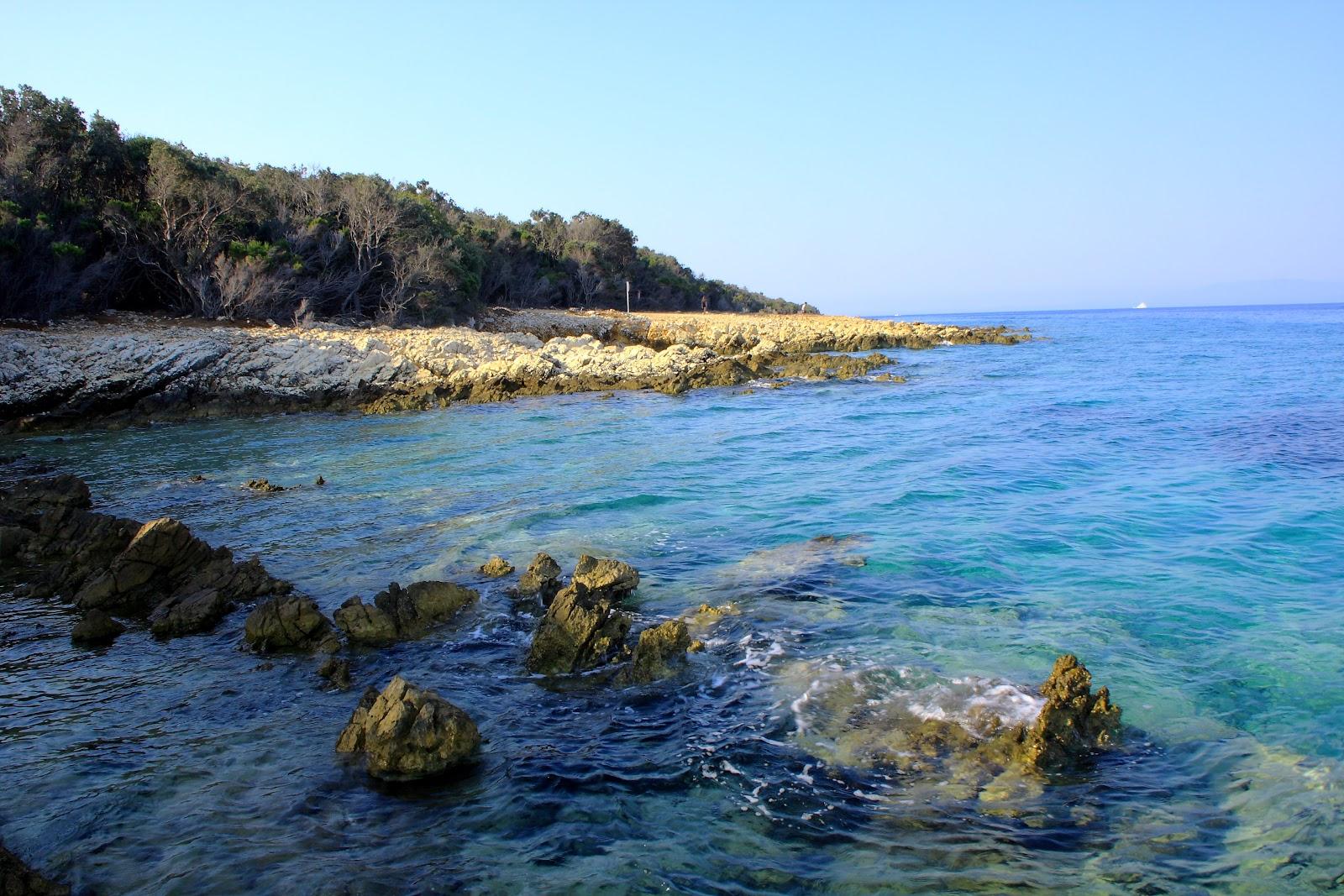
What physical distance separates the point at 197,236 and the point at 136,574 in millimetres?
21412

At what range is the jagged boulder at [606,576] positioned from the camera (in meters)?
8.30

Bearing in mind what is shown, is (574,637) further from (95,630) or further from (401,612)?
(95,630)

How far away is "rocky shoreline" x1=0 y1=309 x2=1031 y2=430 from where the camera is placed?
1969 centimetres

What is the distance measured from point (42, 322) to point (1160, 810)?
1060 inches

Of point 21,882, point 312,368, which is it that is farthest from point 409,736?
point 312,368

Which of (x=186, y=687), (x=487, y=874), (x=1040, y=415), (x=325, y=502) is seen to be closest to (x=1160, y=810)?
(x=487, y=874)

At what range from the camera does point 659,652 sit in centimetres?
689

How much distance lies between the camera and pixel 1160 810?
4.86m

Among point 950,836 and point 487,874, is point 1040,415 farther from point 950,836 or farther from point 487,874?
point 487,874

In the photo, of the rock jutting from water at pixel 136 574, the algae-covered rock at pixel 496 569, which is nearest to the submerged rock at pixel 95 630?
the rock jutting from water at pixel 136 574

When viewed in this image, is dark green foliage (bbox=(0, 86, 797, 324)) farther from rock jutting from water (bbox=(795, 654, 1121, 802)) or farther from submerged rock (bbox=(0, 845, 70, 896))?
rock jutting from water (bbox=(795, 654, 1121, 802))

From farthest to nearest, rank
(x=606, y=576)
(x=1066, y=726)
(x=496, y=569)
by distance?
(x=496, y=569), (x=606, y=576), (x=1066, y=726)

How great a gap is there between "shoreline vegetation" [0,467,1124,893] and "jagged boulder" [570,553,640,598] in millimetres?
19

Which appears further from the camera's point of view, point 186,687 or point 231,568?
point 231,568
